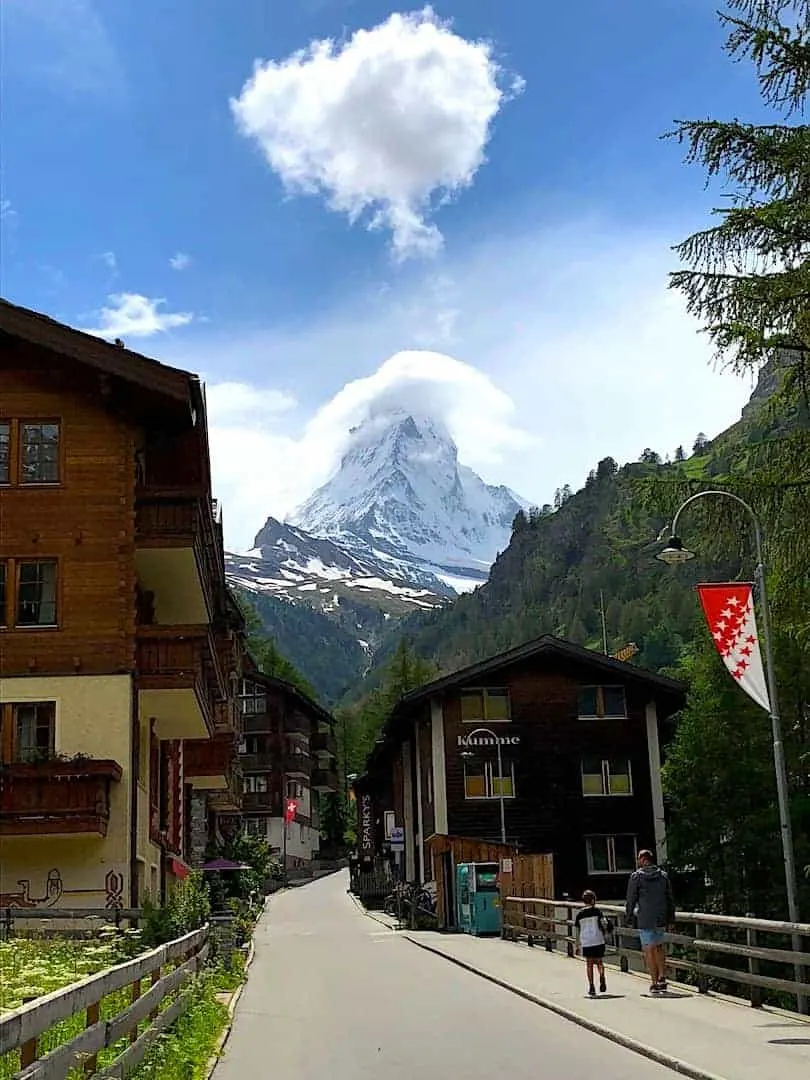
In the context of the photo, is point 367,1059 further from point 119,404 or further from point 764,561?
point 119,404

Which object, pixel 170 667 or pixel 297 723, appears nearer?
pixel 170 667

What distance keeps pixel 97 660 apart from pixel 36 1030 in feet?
64.5

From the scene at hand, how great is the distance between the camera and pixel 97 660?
82.1ft

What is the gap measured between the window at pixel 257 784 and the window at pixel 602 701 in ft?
174

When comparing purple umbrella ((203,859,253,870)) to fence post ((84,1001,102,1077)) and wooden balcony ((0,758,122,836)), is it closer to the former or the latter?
wooden balcony ((0,758,122,836))

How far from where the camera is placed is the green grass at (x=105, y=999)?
8695 millimetres

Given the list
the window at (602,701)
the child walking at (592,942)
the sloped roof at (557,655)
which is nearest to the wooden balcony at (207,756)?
the sloped roof at (557,655)

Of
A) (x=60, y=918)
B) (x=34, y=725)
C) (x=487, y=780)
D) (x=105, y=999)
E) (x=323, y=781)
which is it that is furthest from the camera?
(x=323, y=781)

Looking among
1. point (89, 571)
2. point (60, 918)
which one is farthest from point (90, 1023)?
point (89, 571)

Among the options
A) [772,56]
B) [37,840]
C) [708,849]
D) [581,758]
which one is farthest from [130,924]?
[581,758]

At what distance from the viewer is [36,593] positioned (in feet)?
84.3

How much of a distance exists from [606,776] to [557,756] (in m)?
1.88

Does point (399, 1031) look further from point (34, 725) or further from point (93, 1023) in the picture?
point (34, 725)

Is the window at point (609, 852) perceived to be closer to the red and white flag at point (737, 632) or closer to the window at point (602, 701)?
the window at point (602, 701)
